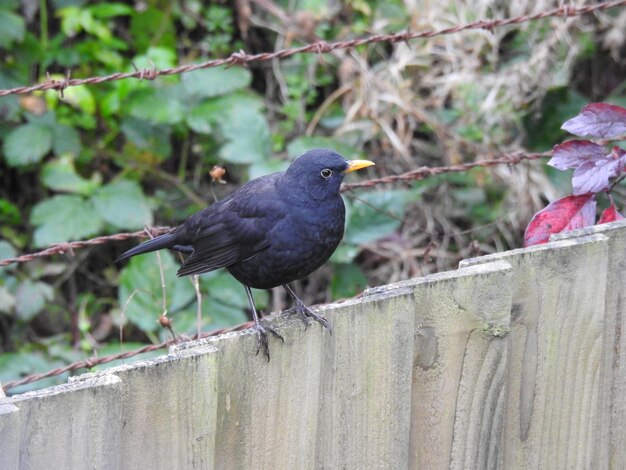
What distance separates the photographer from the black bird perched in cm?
297

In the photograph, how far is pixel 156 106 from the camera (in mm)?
5090

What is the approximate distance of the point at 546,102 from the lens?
5.56m

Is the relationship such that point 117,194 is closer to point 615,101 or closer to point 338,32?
point 338,32

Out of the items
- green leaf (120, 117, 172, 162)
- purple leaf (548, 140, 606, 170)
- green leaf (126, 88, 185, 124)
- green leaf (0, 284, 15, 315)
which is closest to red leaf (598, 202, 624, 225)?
purple leaf (548, 140, 606, 170)

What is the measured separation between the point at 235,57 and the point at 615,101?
2.95m

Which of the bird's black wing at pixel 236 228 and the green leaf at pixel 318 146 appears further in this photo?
the green leaf at pixel 318 146

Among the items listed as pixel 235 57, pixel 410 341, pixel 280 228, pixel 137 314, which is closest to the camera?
pixel 410 341

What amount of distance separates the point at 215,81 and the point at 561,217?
257 cm

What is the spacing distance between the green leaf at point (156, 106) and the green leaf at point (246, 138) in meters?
0.51

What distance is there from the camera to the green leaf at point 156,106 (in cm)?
503

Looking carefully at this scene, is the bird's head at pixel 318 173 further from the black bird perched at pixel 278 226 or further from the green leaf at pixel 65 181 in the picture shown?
the green leaf at pixel 65 181

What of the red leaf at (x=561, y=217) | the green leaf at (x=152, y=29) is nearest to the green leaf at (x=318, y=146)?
the green leaf at (x=152, y=29)

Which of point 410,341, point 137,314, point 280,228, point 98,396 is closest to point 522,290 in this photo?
point 410,341

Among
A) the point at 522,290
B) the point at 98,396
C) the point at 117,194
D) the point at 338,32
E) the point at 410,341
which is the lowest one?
the point at 98,396
